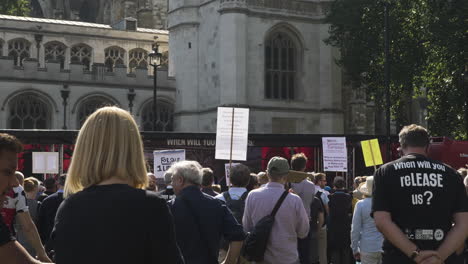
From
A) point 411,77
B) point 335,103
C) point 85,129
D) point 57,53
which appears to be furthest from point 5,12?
point 85,129

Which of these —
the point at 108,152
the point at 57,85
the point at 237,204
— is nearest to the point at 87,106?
the point at 57,85

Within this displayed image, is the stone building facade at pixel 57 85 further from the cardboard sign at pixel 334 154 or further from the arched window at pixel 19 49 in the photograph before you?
the cardboard sign at pixel 334 154

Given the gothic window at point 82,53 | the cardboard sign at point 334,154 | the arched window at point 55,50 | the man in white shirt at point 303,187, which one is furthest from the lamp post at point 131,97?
the man in white shirt at point 303,187

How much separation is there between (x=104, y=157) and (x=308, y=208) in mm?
6740

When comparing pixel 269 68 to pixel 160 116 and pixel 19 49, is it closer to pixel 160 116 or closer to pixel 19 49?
pixel 160 116

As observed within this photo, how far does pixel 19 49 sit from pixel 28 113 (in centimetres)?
853

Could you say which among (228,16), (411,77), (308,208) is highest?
(228,16)

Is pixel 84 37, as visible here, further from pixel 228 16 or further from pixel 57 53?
pixel 228 16

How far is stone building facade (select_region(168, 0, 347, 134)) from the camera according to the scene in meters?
35.6

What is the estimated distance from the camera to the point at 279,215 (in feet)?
23.3

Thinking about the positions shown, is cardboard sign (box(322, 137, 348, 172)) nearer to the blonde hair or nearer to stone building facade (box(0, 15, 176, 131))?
the blonde hair

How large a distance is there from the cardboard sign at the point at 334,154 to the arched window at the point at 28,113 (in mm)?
19092

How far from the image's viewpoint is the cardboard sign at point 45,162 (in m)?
18.0

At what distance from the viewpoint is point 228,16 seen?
34.7 metres
